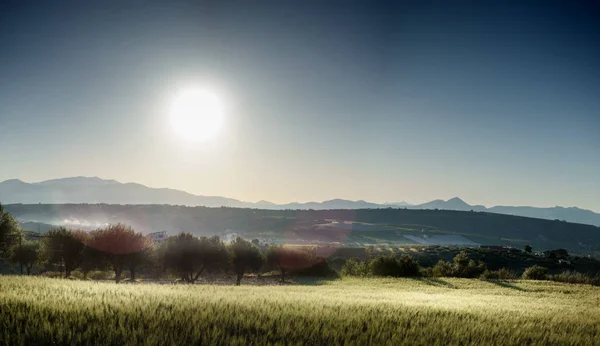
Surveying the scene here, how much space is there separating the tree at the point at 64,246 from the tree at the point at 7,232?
4.19m

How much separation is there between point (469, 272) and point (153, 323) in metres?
70.2

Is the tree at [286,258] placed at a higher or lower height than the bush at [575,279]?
lower

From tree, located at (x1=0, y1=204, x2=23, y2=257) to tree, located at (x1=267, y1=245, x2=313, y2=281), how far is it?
42157 millimetres

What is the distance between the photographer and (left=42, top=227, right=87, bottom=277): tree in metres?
60.9

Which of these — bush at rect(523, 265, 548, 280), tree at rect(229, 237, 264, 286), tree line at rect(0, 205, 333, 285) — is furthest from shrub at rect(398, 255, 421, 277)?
tree at rect(229, 237, 264, 286)

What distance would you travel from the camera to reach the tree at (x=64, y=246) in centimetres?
6094

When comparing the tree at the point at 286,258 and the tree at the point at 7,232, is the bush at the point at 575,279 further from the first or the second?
the tree at the point at 7,232

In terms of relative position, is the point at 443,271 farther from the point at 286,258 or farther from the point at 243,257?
the point at 243,257

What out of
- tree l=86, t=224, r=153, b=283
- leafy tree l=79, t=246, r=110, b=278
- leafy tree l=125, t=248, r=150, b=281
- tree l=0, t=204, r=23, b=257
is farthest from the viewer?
leafy tree l=125, t=248, r=150, b=281

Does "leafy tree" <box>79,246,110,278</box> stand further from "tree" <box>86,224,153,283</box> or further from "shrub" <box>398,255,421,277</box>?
"shrub" <box>398,255,421,277</box>

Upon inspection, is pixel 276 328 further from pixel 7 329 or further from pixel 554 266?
pixel 554 266

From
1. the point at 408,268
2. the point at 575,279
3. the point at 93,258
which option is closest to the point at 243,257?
the point at 93,258

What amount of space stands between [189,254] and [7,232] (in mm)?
27775

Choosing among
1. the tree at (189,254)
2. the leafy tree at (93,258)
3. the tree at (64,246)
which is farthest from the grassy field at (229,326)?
the tree at (64,246)
